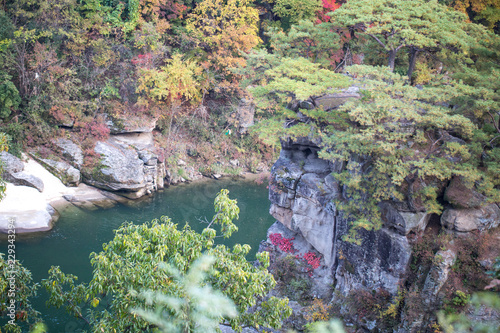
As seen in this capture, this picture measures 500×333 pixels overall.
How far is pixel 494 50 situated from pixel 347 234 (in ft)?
24.1

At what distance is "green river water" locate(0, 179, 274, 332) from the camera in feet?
42.0

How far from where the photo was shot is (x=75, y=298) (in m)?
6.44

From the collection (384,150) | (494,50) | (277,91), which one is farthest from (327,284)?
(494,50)

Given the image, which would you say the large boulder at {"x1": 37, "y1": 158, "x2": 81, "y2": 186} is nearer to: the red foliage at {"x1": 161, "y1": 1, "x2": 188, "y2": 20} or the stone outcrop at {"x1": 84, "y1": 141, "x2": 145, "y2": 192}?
the stone outcrop at {"x1": 84, "y1": 141, "x2": 145, "y2": 192}

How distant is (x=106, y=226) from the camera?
16250mm

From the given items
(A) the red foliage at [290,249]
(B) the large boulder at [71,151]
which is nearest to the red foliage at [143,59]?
(B) the large boulder at [71,151]

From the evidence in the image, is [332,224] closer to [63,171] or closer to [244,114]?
[63,171]

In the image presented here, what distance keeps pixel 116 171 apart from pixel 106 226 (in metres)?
3.65

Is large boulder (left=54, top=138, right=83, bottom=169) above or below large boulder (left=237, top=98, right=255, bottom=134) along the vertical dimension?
below

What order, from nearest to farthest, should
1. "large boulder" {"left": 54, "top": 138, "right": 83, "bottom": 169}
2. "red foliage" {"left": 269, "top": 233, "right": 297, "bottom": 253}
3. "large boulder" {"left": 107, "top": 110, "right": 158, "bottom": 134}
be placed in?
"red foliage" {"left": 269, "top": 233, "right": 297, "bottom": 253}
"large boulder" {"left": 54, "top": 138, "right": 83, "bottom": 169}
"large boulder" {"left": 107, "top": 110, "right": 158, "bottom": 134}

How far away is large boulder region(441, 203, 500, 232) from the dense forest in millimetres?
488

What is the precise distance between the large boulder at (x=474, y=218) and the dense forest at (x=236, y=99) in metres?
0.49

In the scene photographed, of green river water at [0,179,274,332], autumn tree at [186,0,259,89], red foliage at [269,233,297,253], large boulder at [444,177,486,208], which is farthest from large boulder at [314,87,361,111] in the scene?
autumn tree at [186,0,259,89]

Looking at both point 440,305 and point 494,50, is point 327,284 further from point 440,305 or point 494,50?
point 494,50
